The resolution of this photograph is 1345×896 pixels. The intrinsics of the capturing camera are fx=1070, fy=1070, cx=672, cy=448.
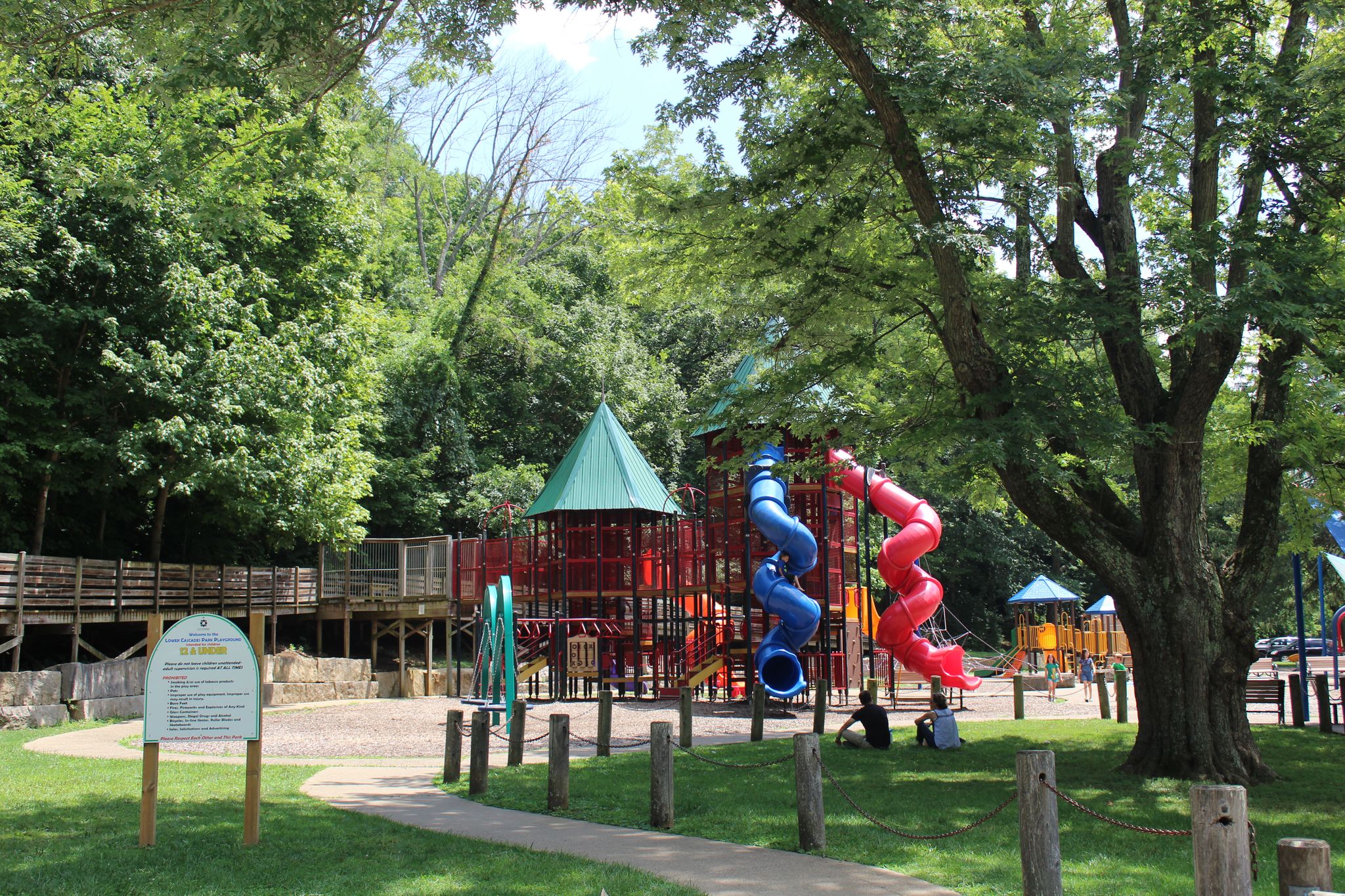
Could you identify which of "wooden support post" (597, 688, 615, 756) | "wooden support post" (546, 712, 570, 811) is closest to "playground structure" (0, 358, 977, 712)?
"wooden support post" (597, 688, 615, 756)

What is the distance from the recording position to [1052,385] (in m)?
12.0

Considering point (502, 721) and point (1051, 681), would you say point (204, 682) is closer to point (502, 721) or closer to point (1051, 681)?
point (502, 721)

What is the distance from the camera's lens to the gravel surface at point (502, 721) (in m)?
16.1

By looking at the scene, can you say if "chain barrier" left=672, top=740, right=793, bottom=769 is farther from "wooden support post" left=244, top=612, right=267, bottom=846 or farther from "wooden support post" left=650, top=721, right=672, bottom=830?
"wooden support post" left=244, top=612, right=267, bottom=846

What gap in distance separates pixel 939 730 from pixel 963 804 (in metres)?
4.57

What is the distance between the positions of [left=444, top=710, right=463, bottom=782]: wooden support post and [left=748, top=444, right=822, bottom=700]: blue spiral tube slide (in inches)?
440

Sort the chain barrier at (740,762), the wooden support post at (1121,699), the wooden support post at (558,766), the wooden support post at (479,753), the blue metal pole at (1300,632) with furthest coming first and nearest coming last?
the blue metal pole at (1300,632)
the wooden support post at (1121,699)
the wooden support post at (479,753)
the wooden support post at (558,766)
the chain barrier at (740,762)

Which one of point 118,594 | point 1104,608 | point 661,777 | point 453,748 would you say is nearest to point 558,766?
point 661,777

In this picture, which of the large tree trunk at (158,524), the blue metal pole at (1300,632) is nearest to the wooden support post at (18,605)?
the large tree trunk at (158,524)

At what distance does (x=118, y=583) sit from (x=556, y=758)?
18.0 metres

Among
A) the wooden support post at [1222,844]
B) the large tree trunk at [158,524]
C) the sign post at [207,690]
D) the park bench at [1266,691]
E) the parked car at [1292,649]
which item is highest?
the large tree trunk at [158,524]

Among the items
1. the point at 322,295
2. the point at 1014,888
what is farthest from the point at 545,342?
the point at 1014,888

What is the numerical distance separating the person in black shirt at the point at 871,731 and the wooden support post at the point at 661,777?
20.5 ft

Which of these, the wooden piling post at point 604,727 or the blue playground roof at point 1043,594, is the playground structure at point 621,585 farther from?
the blue playground roof at point 1043,594
